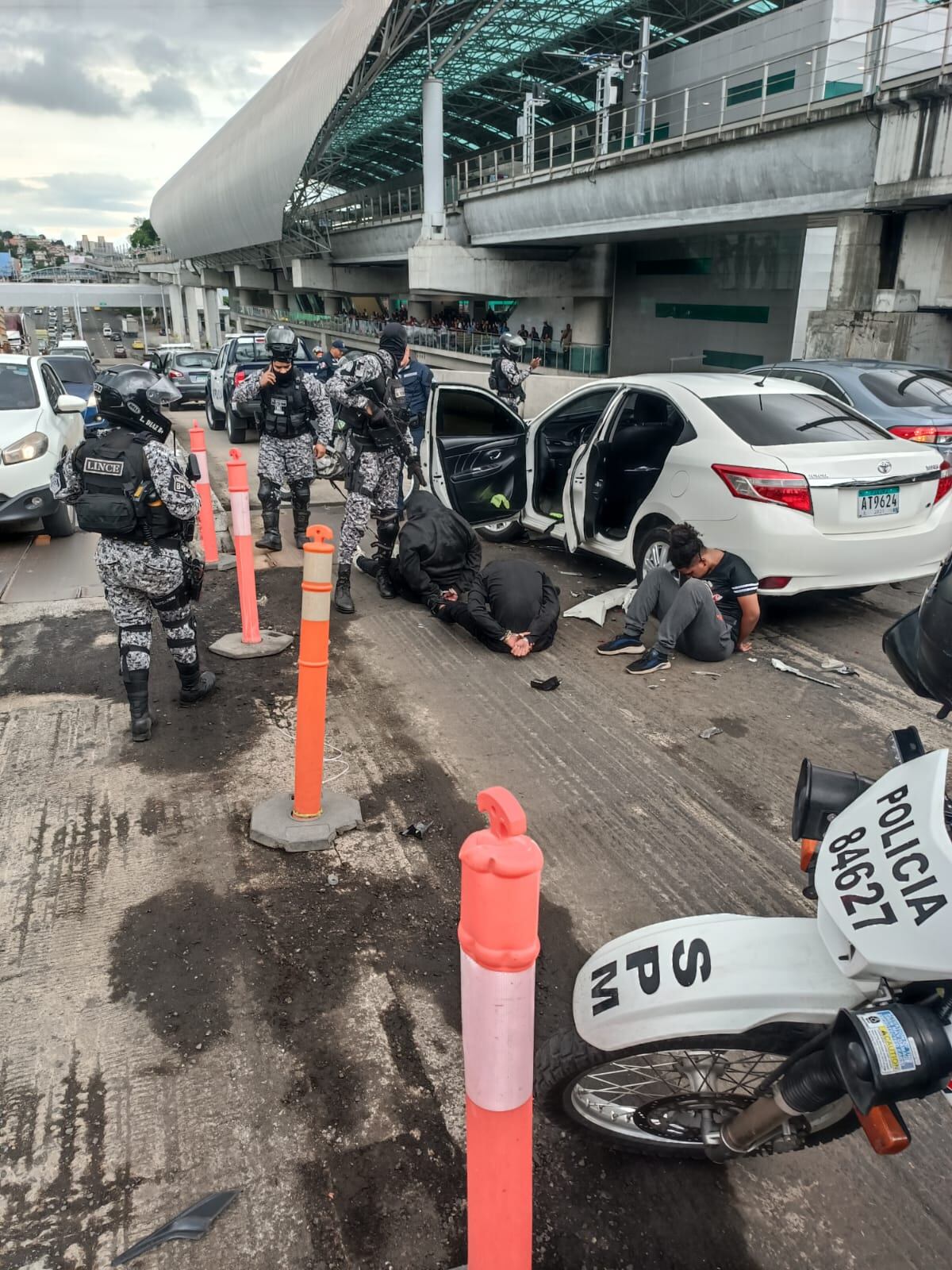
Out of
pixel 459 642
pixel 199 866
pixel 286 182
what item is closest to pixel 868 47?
pixel 459 642

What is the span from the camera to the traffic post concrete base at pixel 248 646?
5824mm

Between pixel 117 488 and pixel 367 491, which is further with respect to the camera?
pixel 367 491

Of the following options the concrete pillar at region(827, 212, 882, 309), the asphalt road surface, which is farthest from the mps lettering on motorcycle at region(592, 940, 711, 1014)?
the concrete pillar at region(827, 212, 882, 309)

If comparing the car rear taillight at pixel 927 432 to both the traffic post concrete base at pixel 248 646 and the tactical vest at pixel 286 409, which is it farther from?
the traffic post concrete base at pixel 248 646

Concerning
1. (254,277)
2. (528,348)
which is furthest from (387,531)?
(254,277)

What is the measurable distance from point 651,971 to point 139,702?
11.6 feet

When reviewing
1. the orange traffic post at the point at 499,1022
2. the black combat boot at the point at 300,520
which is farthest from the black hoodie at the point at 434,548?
the orange traffic post at the point at 499,1022

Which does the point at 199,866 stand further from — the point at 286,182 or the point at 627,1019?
the point at 286,182

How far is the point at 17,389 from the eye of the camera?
9.30 meters

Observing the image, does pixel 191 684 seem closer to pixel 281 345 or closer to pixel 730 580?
pixel 730 580

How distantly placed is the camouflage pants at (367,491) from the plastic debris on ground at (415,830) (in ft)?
11.1

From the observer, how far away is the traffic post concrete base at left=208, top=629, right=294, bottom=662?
582cm

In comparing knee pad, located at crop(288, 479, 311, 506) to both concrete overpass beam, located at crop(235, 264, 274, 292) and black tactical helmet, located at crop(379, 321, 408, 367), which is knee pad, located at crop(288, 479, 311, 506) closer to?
black tactical helmet, located at crop(379, 321, 408, 367)

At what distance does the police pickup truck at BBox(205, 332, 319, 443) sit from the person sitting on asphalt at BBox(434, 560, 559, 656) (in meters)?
9.82
